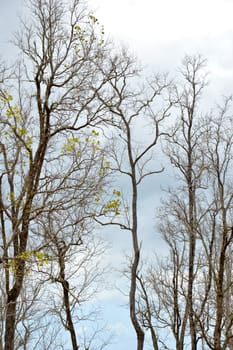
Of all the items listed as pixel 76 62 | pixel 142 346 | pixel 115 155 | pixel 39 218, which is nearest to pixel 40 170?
pixel 39 218

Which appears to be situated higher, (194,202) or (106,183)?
(194,202)

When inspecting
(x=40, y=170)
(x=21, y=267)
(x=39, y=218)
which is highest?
(x=40, y=170)

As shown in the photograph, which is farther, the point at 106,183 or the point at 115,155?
the point at 115,155

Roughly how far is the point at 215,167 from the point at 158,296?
21.2ft

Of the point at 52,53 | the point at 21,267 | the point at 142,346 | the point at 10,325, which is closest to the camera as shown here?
the point at 21,267

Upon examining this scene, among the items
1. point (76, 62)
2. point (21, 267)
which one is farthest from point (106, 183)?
point (76, 62)

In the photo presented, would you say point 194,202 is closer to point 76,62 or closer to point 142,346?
point 142,346

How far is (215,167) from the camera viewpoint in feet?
47.9

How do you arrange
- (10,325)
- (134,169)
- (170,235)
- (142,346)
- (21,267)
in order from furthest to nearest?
(170,235) < (134,169) < (142,346) < (10,325) < (21,267)

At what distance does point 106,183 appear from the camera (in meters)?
11.1

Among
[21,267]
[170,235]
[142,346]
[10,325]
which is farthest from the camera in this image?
[170,235]

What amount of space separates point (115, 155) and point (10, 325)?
23.1 feet

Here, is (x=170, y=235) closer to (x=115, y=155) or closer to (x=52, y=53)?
(x=115, y=155)

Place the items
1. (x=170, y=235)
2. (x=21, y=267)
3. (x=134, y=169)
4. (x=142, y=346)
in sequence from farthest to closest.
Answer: (x=170, y=235) < (x=134, y=169) < (x=142, y=346) < (x=21, y=267)
